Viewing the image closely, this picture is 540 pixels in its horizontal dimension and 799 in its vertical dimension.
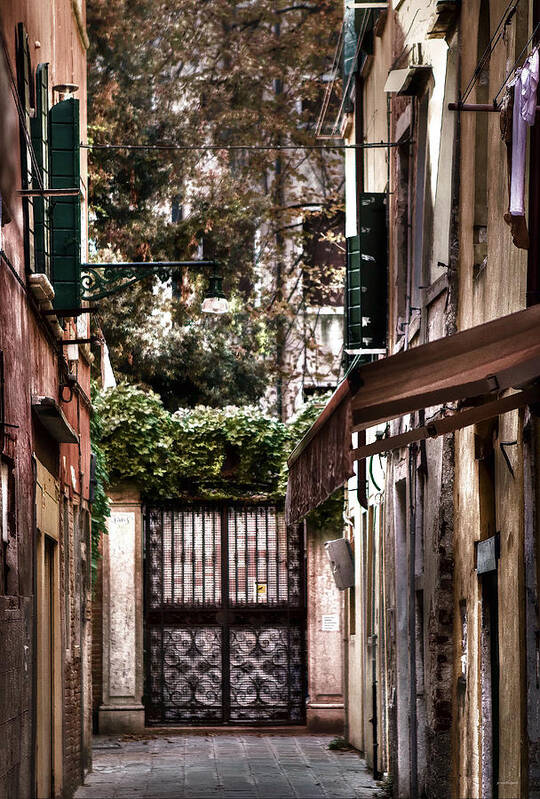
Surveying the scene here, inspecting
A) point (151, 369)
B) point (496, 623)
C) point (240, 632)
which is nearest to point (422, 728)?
point (496, 623)

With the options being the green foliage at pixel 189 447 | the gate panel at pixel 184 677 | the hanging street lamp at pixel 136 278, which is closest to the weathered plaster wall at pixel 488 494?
the hanging street lamp at pixel 136 278

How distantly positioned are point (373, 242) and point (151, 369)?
11913 millimetres

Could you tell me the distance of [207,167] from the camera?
2791 cm

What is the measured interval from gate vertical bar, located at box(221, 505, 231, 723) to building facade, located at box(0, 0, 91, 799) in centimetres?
456

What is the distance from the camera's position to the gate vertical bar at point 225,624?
21.0 metres

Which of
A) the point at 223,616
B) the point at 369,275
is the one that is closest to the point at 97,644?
the point at 223,616

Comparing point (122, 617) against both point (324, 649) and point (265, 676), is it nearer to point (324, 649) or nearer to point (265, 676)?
point (265, 676)

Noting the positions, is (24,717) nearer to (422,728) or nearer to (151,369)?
(422,728)

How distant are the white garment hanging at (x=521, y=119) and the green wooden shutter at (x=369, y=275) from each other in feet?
23.7

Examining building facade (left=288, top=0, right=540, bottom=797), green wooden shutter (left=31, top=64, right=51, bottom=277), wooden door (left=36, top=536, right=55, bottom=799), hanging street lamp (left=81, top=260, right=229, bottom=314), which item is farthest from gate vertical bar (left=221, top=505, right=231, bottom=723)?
green wooden shutter (left=31, top=64, right=51, bottom=277)

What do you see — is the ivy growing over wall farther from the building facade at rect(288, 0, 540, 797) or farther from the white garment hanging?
the white garment hanging

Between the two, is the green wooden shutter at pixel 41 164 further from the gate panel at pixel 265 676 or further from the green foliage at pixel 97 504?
the gate panel at pixel 265 676

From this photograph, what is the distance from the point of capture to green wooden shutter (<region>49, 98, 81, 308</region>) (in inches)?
488

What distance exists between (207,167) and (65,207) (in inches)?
616
